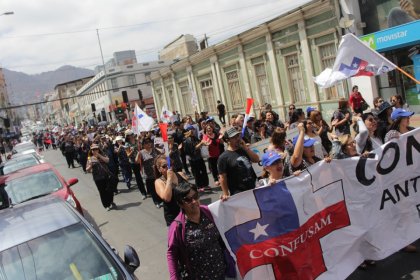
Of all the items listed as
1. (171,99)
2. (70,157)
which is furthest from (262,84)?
(171,99)

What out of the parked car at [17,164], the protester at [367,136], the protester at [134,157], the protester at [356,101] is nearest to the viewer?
the protester at [367,136]

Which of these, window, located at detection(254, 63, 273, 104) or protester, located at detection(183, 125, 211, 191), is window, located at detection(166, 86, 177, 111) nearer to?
window, located at detection(254, 63, 273, 104)

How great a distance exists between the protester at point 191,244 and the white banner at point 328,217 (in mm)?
552

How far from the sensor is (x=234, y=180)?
5473 mm

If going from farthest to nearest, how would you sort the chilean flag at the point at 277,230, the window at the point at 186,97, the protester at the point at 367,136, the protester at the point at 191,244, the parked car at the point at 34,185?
the window at the point at 186,97
the parked car at the point at 34,185
the protester at the point at 367,136
the chilean flag at the point at 277,230
the protester at the point at 191,244

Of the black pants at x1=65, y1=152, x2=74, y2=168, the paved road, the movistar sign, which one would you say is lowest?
the paved road

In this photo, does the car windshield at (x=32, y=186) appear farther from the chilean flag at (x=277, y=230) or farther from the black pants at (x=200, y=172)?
the chilean flag at (x=277, y=230)

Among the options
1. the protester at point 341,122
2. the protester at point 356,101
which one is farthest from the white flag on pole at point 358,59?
the protester at point 356,101

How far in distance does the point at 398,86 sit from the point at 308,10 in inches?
200

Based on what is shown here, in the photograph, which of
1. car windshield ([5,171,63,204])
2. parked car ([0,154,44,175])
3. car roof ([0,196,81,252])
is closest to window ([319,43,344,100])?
parked car ([0,154,44,175])

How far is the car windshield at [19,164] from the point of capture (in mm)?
13191

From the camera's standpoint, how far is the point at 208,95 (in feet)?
105

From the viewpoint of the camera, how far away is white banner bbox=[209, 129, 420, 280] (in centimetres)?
434

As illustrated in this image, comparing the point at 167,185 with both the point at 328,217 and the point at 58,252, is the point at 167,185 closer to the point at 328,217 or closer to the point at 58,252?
the point at 58,252
